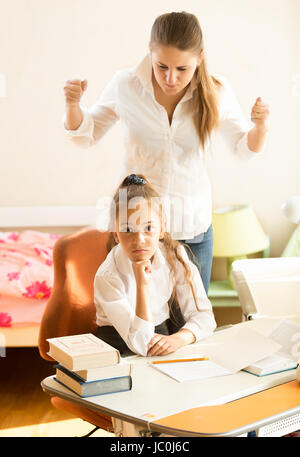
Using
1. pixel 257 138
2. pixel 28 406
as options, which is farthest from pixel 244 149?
pixel 28 406

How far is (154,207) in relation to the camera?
5.02 feet

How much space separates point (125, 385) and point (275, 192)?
2287mm

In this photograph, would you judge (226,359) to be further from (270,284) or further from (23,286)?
(23,286)

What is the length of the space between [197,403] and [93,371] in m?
0.21

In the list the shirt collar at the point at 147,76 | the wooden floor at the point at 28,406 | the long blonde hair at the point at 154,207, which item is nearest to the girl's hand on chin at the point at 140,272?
the long blonde hair at the point at 154,207

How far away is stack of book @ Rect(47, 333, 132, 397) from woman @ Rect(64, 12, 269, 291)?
57cm

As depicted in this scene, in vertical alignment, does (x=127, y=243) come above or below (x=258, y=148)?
below

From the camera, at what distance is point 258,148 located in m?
1.67

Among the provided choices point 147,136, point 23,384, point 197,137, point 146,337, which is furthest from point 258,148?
point 23,384

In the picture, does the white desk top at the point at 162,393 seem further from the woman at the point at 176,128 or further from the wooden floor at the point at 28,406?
the wooden floor at the point at 28,406

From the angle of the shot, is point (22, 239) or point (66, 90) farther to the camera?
point (22, 239)

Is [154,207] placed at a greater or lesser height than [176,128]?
lesser
